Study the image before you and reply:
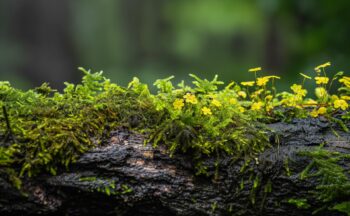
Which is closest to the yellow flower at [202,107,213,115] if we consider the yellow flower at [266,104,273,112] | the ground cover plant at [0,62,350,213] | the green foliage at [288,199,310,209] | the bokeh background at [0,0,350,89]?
the ground cover plant at [0,62,350,213]

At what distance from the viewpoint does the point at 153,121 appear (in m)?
1.92

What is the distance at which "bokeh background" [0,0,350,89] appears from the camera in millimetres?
4445

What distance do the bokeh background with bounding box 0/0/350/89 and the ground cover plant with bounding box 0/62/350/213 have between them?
93.6 inches

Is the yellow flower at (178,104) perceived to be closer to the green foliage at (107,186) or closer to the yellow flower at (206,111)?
the yellow flower at (206,111)

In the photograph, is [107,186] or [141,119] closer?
[107,186]

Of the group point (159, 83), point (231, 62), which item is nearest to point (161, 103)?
point (159, 83)

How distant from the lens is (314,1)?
442 centimetres

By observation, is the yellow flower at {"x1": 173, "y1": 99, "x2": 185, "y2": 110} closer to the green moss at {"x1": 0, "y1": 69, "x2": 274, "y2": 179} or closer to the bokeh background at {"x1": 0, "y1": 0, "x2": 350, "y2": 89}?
the green moss at {"x1": 0, "y1": 69, "x2": 274, "y2": 179}

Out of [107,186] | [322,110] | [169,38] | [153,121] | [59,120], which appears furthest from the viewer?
[169,38]

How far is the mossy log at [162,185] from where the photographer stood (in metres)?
1.66

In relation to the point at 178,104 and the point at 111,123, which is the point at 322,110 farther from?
the point at 111,123

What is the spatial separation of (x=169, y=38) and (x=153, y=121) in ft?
38.6

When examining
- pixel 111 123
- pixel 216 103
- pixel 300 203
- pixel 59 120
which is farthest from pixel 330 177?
pixel 59 120

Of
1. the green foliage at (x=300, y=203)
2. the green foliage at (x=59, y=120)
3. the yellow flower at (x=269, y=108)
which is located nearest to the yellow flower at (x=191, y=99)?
the green foliage at (x=59, y=120)
